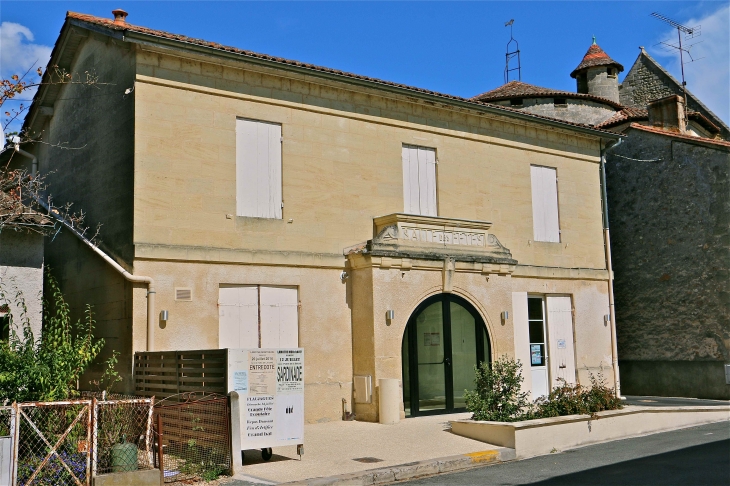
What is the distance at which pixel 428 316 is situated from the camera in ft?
47.7

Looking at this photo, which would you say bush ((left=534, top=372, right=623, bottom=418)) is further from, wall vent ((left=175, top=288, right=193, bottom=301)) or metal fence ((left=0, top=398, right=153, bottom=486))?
metal fence ((left=0, top=398, right=153, bottom=486))

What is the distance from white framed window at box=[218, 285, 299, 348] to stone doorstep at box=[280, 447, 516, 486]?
13.9 ft

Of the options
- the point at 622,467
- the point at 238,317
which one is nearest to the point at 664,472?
the point at 622,467

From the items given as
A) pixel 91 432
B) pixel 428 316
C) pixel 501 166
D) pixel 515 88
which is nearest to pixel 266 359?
pixel 91 432

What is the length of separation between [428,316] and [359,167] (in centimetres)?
325

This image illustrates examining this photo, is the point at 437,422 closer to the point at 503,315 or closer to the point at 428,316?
the point at 428,316

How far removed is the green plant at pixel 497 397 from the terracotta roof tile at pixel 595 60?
1922 centimetres

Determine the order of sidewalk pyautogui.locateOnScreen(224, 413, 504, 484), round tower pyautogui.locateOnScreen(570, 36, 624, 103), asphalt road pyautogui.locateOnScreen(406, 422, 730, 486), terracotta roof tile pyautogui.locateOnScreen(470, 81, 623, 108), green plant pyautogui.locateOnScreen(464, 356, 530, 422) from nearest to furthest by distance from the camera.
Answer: asphalt road pyautogui.locateOnScreen(406, 422, 730, 486)
sidewalk pyautogui.locateOnScreen(224, 413, 504, 484)
green plant pyautogui.locateOnScreen(464, 356, 530, 422)
terracotta roof tile pyautogui.locateOnScreen(470, 81, 623, 108)
round tower pyautogui.locateOnScreen(570, 36, 624, 103)

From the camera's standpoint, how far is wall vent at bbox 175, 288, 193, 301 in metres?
12.4

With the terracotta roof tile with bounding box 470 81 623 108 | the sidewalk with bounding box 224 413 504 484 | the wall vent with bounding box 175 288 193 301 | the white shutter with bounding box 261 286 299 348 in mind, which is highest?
the terracotta roof tile with bounding box 470 81 623 108

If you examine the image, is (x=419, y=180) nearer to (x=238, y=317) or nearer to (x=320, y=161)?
(x=320, y=161)

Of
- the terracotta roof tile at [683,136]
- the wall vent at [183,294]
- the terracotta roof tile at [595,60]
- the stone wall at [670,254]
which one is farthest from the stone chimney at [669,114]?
the wall vent at [183,294]

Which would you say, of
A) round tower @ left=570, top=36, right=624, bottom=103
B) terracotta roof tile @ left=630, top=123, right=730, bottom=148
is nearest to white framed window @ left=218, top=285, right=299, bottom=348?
terracotta roof tile @ left=630, top=123, right=730, bottom=148

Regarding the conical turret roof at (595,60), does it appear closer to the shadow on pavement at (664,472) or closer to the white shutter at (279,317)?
the white shutter at (279,317)
